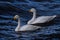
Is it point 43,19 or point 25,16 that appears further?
point 25,16

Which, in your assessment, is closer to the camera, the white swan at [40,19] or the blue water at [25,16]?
the blue water at [25,16]

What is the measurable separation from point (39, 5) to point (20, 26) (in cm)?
103

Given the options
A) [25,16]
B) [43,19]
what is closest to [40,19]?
[43,19]

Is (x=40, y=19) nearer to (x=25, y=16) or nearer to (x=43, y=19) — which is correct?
(x=43, y=19)

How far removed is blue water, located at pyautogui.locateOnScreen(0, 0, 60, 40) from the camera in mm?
4648

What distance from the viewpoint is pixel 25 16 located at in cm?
561

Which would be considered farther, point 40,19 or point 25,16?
point 25,16

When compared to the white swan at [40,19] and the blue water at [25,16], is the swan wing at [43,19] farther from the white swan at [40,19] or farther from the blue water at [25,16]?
the blue water at [25,16]

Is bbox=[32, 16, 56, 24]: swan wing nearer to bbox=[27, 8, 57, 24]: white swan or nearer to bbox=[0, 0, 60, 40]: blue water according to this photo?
bbox=[27, 8, 57, 24]: white swan

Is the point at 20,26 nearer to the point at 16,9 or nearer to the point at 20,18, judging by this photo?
the point at 20,18

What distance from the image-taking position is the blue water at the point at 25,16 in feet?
15.3

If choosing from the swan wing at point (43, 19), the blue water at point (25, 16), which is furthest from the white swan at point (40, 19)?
the blue water at point (25, 16)

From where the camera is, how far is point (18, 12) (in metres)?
5.86

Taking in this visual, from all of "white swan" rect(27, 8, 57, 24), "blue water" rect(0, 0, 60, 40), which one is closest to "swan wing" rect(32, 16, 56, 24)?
"white swan" rect(27, 8, 57, 24)
